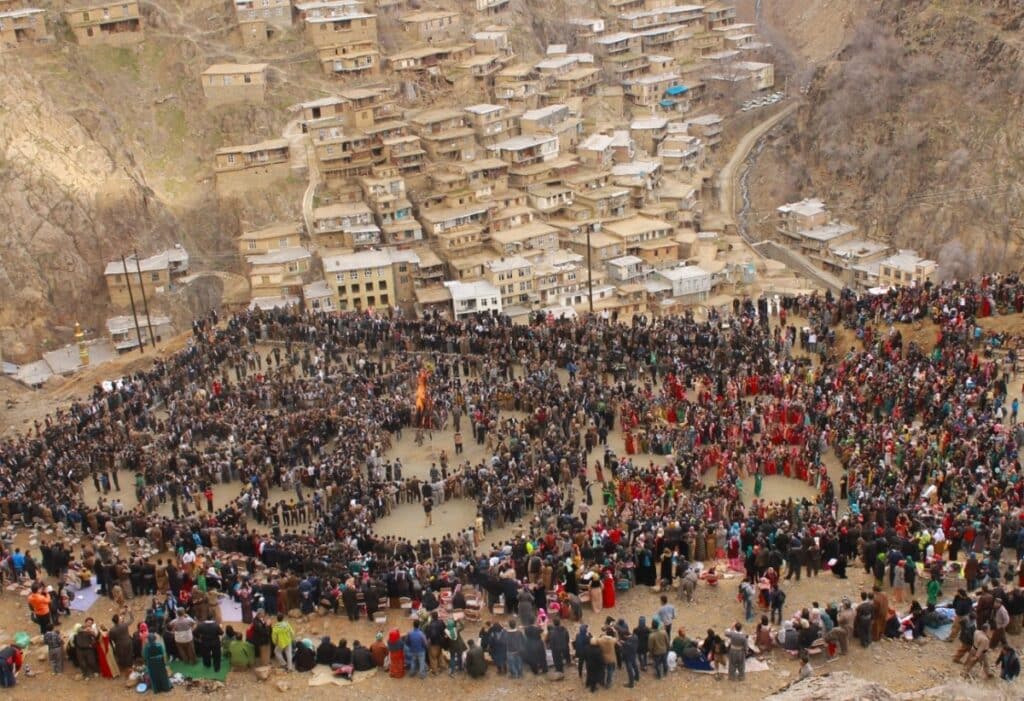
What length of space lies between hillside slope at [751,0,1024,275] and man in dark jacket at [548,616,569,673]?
2402 inches

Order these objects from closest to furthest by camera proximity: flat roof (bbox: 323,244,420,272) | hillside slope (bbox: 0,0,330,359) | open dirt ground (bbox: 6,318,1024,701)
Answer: open dirt ground (bbox: 6,318,1024,701)
flat roof (bbox: 323,244,420,272)
hillside slope (bbox: 0,0,330,359)

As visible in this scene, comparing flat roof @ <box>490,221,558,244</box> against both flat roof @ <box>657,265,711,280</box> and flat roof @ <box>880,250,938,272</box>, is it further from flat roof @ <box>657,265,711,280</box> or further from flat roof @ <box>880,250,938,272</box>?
flat roof @ <box>880,250,938,272</box>

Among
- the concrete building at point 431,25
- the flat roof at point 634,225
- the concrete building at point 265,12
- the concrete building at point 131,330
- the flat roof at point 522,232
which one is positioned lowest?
the concrete building at point 131,330

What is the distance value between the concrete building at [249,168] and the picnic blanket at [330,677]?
6116cm

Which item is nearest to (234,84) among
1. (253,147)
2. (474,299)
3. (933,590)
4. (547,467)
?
(253,147)

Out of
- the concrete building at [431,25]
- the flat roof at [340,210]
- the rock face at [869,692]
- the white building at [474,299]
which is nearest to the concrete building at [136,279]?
the flat roof at [340,210]

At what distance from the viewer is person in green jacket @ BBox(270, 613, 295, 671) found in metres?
20.2

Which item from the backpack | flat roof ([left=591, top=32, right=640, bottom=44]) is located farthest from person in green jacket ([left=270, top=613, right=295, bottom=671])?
flat roof ([left=591, top=32, right=640, bottom=44])

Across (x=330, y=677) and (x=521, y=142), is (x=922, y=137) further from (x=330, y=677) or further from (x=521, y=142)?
(x=330, y=677)

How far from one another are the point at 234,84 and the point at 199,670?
69349mm

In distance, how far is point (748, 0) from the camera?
11969 centimetres

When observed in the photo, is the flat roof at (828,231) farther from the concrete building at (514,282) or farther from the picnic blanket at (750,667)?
the picnic blanket at (750,667)

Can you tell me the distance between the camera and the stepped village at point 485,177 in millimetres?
68188

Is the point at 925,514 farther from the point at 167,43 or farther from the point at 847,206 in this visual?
the point at 167,43
